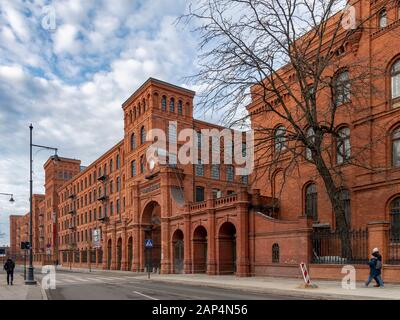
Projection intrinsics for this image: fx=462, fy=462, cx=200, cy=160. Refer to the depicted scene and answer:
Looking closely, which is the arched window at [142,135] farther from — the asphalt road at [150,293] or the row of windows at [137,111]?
the asphalt road at [150,293]

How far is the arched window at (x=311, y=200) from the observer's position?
33484 mm

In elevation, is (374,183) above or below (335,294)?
above

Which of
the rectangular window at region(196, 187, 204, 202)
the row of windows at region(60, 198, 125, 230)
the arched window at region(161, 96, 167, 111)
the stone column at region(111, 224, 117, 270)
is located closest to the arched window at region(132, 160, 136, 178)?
the row of windows at region(60, 198, 125, 230)

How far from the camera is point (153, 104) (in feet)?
164

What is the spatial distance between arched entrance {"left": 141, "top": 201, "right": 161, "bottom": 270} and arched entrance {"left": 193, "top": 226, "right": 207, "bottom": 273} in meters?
11.1

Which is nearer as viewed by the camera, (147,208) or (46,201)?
(147,208)

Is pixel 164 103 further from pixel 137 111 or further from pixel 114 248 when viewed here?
pixel 114 248

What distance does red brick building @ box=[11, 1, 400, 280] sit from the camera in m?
27.2

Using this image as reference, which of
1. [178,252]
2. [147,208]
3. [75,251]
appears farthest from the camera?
[75,251]

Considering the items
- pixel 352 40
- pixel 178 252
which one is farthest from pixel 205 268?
pixel 352 40

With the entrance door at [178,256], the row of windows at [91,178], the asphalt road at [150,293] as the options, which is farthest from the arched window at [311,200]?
the row of windows at [91,178]

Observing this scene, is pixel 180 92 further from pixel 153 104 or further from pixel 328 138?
pixel 328 138

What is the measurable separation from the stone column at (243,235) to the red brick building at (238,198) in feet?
0.23

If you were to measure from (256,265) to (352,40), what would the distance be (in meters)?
16.1
